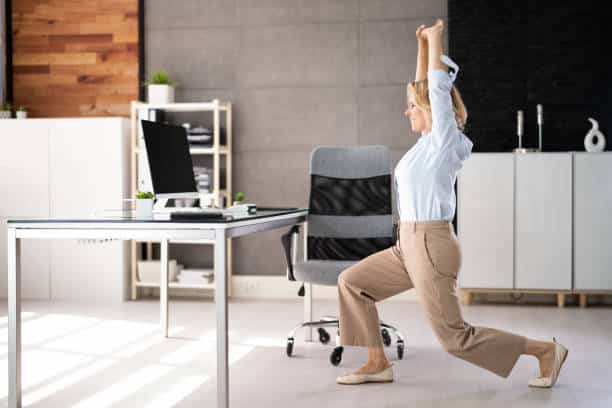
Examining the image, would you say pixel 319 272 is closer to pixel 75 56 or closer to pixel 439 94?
pixel 439 94

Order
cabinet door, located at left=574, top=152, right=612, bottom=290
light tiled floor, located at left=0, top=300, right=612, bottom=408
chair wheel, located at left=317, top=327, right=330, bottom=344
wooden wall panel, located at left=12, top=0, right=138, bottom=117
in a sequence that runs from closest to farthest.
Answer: light tiled floor, located at left=0, top=300, right=612, bottom=408 → chair wheel, located at left=317, top=327, right=330, bottom=344 → cabinet door, located at left=574, top=152, right=612, bottom=290 → wooden wall panel, located at left=12, top=0, right=138, bottom=117

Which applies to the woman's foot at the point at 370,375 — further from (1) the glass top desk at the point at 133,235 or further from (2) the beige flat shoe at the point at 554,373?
(1) the glass top desk at the point at 133,235

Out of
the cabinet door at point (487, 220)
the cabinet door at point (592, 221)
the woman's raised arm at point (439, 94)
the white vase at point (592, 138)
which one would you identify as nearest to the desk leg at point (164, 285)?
the woman's raised arm at point (439, 94)

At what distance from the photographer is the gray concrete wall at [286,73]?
20.6ft

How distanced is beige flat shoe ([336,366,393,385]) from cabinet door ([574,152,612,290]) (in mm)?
2796

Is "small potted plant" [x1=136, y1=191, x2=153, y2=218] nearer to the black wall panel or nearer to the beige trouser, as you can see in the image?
the beige trouser

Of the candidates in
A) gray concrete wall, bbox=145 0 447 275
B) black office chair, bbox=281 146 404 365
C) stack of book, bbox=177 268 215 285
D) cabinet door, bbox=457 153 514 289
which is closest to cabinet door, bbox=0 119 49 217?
gray concrete wall, bbox=145 0 447 275

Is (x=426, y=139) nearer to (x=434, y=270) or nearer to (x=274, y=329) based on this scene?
(x=434, y=270)

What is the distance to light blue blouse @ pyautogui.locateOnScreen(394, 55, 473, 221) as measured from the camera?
10.3 ft

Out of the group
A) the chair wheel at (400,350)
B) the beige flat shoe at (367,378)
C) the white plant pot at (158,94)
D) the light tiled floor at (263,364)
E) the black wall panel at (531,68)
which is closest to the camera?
the light tiled floor at (263,364)

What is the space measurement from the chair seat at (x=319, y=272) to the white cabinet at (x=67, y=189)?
2.63 m

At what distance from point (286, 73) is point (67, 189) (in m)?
2.13

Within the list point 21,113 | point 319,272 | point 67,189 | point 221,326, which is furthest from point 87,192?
point 221,326

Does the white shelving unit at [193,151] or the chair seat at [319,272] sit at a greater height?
the white shelving unit at [193,151]
